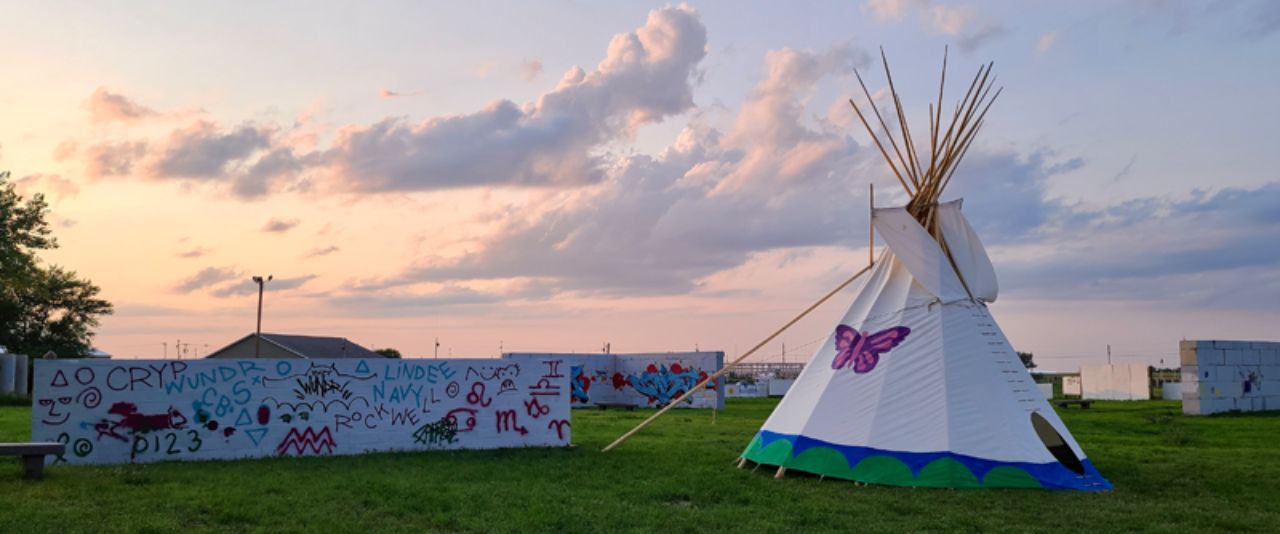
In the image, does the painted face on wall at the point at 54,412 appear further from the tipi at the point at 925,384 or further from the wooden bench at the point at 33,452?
the tipi at the point at 925,384

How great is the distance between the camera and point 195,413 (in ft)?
43.3

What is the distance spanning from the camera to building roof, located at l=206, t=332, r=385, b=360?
45497mm

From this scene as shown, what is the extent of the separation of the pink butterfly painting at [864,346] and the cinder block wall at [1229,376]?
74.1ft

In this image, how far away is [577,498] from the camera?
10.1 meters

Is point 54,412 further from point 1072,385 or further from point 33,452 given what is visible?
point 1072,385

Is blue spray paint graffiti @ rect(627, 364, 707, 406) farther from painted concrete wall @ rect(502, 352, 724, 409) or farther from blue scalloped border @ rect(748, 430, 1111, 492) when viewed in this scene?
blue scalloped border @ rect(748, 430, 1111, 492)

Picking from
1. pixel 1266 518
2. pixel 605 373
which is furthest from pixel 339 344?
pixel 1266 518

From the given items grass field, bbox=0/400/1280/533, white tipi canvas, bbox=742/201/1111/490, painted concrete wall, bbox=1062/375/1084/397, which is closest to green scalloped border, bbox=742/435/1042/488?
white tipi canvas, bbox=742/201/1111/490

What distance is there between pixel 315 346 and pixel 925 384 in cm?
4243

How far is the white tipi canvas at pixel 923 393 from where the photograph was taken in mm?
10836

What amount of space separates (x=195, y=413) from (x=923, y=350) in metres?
9.68

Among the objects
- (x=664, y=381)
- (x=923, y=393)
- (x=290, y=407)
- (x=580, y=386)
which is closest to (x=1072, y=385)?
(x=664, y=381)

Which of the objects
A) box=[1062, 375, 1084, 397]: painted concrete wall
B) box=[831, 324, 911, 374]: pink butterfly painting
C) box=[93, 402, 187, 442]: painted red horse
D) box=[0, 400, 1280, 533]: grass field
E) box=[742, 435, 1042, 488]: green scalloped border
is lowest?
box=[0, 400, 1280, 533]: grass field

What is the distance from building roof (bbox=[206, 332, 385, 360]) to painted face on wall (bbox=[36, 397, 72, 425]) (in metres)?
31.4
